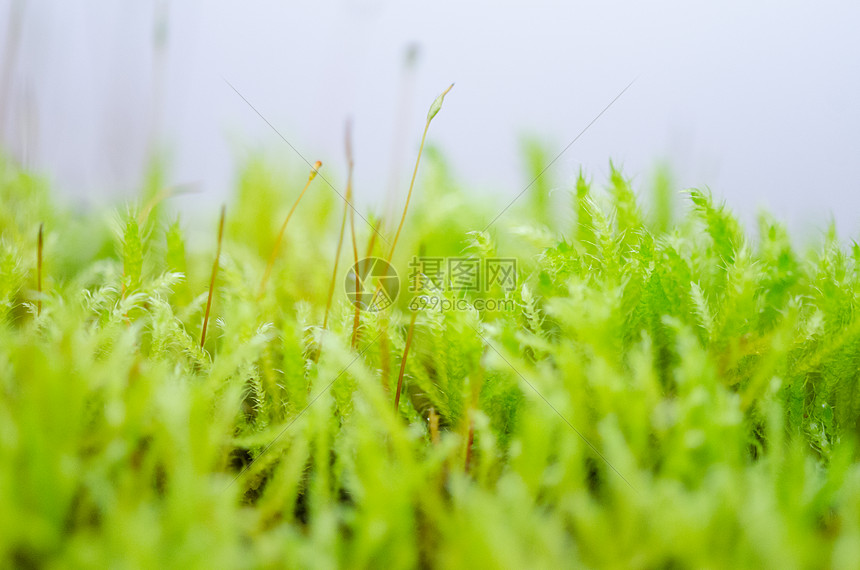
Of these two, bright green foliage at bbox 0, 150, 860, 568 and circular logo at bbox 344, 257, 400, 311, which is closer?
bright green foliage at bbox 0, 150, 860, 568

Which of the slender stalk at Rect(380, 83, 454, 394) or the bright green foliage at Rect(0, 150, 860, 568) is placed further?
the slender stalk at Rect(380, 83, 454, 394)

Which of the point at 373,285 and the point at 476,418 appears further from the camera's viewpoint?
the point at 373,285

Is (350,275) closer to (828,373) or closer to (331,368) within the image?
(331,368)

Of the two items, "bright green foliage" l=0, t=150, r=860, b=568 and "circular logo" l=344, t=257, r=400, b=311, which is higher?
"circular logo" l=344, t=257, r=400, b=311

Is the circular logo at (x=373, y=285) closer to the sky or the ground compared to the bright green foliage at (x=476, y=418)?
closer to the sky

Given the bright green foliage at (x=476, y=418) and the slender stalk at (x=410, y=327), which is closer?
the bright green foliage at (x=476, y=418)
